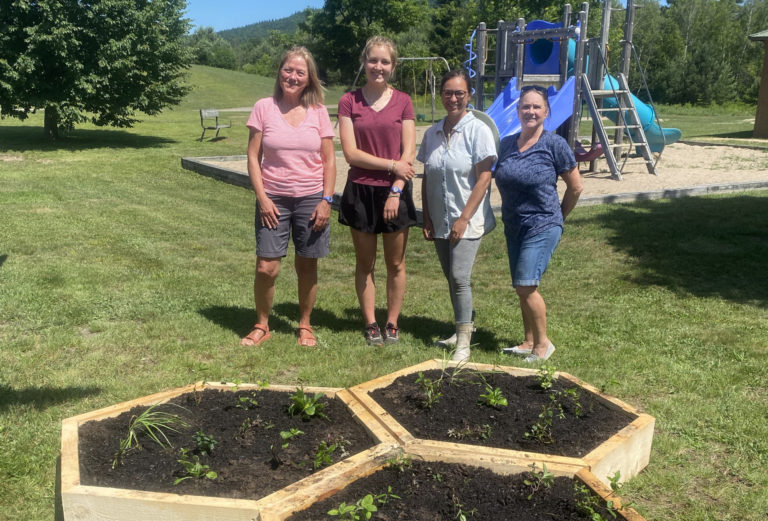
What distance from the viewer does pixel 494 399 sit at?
3051 mm

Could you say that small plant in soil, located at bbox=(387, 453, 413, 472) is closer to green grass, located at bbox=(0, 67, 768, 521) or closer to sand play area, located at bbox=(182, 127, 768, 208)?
green grass, located at bbox=(0, 67, 768, 521)

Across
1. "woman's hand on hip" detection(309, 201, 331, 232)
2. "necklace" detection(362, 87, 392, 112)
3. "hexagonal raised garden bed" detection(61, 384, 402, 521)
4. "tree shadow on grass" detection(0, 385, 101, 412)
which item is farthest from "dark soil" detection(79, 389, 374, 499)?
"necklace" detection(362, 87, 392, 112)

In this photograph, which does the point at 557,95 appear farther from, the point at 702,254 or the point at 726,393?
the point at 726,393

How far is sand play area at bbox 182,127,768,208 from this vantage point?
10.3 m

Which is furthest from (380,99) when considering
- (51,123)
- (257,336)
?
(51,123)

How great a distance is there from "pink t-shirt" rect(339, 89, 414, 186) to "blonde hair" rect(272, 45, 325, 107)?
20cm

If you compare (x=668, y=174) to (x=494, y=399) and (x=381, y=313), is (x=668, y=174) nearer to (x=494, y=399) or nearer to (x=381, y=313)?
(x=381, y=313)

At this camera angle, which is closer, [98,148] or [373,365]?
[373,365]

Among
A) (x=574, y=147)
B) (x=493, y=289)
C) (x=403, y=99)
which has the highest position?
(x=403, y=99)

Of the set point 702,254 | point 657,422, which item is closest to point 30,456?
point 657,422

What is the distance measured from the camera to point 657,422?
3531mm

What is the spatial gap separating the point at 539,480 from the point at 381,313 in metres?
3.03

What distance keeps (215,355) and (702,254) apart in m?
5.15

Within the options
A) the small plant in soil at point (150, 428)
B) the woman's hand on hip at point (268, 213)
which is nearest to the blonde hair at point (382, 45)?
the woman's hand on hip at point (268, 213)
